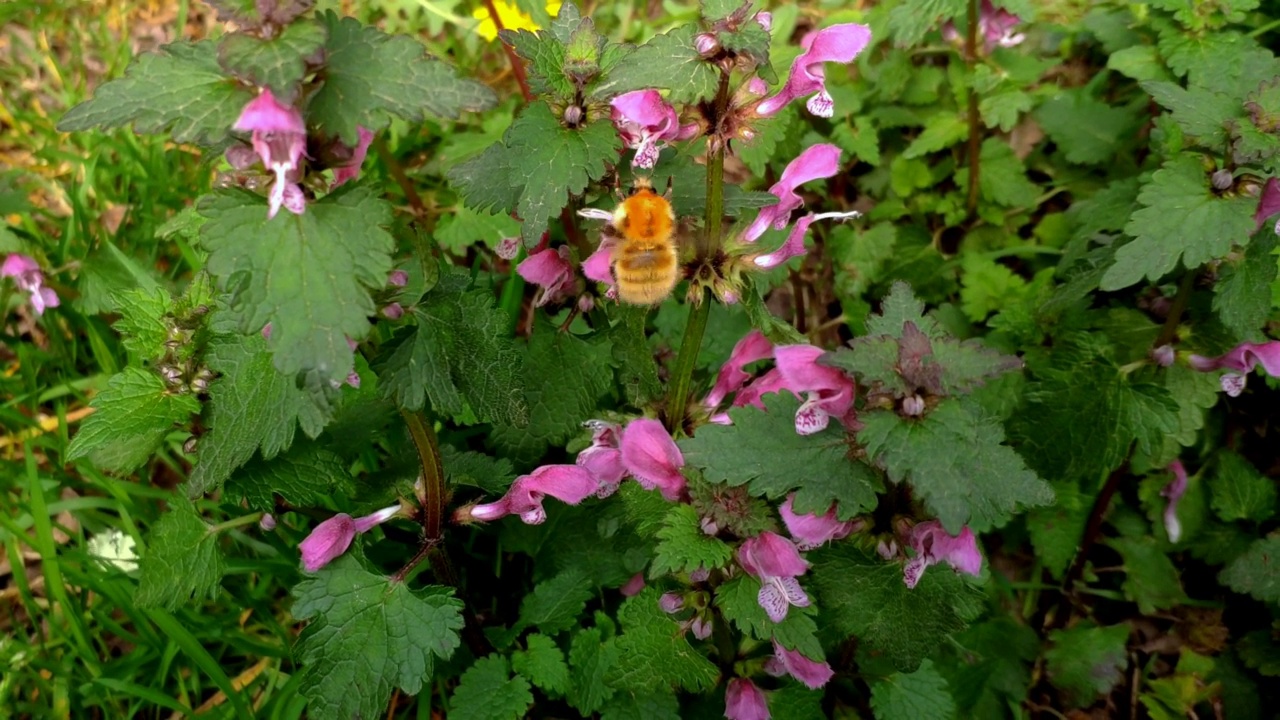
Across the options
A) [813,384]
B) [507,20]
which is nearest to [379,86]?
[813,384]

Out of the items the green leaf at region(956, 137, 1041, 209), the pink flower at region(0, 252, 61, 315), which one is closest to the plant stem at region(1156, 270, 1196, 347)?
the green leaf at region(956, 137, 1041, 209)

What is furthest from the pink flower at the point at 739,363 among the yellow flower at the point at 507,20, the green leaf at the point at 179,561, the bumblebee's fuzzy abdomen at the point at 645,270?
the yellow flower at the point at 507,20

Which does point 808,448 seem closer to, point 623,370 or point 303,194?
point 623,370

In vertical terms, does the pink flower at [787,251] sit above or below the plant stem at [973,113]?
above

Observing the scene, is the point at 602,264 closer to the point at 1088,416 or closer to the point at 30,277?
the point at 1088,416

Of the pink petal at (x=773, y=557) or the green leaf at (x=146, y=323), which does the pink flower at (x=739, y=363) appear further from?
the green leaf at (x=146, y=323)

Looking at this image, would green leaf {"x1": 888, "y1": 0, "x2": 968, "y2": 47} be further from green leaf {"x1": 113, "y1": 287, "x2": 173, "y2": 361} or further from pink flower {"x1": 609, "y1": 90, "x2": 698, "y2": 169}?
green leaf {"x1": 113, "y1": 287, "x2": 173, "y2": 361}
